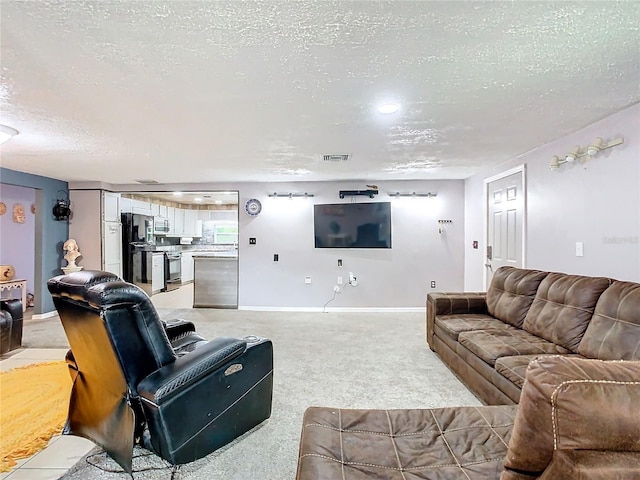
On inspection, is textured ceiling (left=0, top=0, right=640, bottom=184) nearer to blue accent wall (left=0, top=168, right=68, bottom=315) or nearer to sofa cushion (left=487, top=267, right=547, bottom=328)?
sofa cushion (left=487, top=267, right=547, bottom=328)

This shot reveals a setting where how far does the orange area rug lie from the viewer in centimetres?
201

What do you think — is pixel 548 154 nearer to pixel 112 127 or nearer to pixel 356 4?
pixel 356 4

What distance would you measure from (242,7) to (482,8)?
0.96 metres

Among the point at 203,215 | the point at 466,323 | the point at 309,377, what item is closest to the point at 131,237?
the point at 203,215

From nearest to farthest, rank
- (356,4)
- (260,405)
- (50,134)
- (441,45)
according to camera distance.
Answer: (356,4) → (441,45) → (260,405) → (50,134)

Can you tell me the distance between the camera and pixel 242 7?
4.44ft

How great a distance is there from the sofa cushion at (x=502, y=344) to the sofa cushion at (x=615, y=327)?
22 centimetres

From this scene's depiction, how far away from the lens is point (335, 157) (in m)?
3.96

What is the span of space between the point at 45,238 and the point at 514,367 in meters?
6.39

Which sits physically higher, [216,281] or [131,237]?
[131,237]

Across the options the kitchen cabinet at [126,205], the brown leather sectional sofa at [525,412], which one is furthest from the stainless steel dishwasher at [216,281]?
the brown leather sectional sofa at [525,412]

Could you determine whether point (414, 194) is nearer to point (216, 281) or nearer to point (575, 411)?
point (216, 281)

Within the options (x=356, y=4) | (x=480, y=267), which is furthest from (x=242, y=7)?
(x=480, y=267)

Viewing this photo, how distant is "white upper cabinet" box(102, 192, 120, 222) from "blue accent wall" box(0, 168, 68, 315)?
625 millimetres
